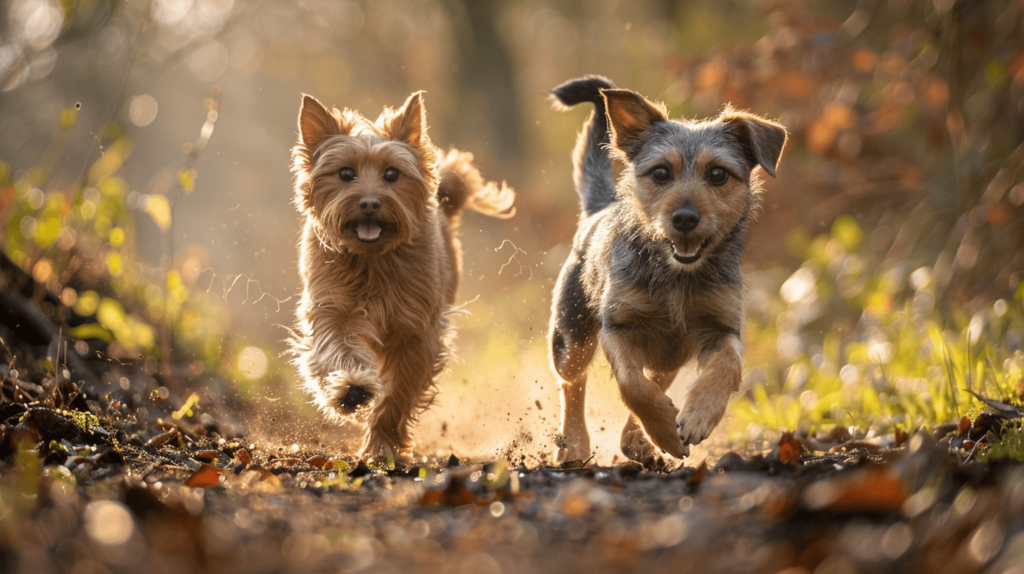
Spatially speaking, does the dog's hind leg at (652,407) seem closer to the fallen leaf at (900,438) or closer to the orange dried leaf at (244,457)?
the fallen leaf at (900,438)

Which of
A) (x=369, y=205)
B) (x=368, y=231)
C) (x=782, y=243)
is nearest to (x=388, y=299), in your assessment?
(x=368, y=231)

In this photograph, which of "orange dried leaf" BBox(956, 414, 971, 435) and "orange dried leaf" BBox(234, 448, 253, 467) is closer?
"orange dried leaf" BBox(234, 448, 253, 467)

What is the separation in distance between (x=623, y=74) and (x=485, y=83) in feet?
14.4

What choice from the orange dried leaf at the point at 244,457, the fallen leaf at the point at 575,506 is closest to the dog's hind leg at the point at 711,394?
the fallen leaf at the point at 575,506

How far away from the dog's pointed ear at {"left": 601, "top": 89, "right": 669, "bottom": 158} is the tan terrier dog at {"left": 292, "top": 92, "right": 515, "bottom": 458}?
1211mm

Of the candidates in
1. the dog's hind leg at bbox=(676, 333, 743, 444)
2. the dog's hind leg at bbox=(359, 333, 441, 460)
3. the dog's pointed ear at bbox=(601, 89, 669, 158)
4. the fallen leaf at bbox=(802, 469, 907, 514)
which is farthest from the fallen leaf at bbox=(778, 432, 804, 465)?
the dog's hind leg at bbox=(359, 333, 441, 460)

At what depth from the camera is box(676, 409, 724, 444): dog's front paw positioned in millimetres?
3441

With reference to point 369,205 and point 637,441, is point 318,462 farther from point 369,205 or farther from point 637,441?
point 637,441

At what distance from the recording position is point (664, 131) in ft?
14.3

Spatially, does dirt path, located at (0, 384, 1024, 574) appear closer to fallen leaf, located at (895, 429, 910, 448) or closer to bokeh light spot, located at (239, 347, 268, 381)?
fallen leaf, located at (895, 429, 910, 448)

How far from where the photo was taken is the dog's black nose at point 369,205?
14.5 ft

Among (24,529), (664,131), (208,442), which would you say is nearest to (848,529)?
(24,529)

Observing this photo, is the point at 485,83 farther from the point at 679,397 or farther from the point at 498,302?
the point at 679,397

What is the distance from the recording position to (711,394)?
11.7 ft
